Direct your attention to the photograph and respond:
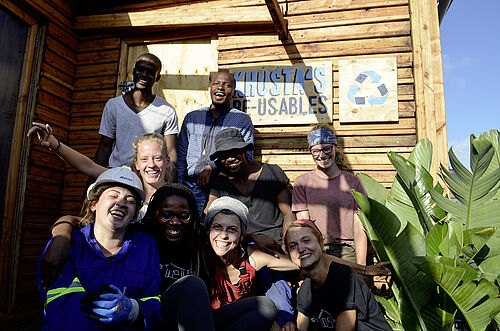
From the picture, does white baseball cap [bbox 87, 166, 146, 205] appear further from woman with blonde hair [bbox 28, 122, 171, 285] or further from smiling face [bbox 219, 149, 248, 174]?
smiling face [bbox 219, 149, 248, 174]

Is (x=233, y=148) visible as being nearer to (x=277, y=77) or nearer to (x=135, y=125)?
(x=135, y=125)

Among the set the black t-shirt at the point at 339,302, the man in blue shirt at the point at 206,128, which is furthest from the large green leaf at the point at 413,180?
the man in blue shirt at the point at 206,128

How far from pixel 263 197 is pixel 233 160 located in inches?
17.4

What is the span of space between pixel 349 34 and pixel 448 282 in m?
3.44

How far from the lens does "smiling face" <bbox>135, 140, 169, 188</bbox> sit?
2662 mm

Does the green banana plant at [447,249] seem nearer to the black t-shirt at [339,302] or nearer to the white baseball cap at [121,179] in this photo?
the black t-shirt at [339,302]

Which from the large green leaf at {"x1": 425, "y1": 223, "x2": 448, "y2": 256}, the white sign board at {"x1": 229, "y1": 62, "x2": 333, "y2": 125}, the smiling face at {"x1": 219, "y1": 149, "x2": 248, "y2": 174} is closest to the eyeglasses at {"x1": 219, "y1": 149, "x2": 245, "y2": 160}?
the smiling face at {"x1": 219, "y1": 149, "x2": 248, "y2": 174}

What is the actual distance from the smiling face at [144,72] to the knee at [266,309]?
2.55 metres

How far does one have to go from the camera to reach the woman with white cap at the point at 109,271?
161cm

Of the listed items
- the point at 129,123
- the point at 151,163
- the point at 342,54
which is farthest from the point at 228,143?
the point at 342,54

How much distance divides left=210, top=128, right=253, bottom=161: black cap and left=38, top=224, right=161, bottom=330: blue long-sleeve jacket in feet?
4.06

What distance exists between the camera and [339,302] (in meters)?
2.20

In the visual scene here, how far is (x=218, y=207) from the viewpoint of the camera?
7.70 ft

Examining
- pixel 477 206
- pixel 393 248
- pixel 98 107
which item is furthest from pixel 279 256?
pixel 98 107
